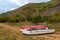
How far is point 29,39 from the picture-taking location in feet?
70.1

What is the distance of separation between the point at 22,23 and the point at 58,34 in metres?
6.42

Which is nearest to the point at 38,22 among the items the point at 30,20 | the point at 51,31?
the point at 30,20

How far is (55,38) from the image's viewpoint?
2284cm

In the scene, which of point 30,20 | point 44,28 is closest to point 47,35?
point 44,28

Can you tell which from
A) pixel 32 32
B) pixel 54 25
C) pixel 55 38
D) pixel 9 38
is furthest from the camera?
pixel 54 25

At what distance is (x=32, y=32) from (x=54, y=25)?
507 cm

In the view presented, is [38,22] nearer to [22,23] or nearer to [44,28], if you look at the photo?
[22,23]

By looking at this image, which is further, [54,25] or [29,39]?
[54,25]

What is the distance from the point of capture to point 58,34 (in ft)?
81.6

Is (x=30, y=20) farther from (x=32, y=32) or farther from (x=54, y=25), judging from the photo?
(x=32, y=32)

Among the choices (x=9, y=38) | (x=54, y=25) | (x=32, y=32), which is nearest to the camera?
(x=9, y=38)

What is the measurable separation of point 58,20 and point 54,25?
266 cm

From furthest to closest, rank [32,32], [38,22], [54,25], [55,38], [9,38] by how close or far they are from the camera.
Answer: [38,22] → [54,25] → [32,32] → [55,38] → [9,38]

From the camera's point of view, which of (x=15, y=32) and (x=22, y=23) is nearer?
(x=15, y=32)
